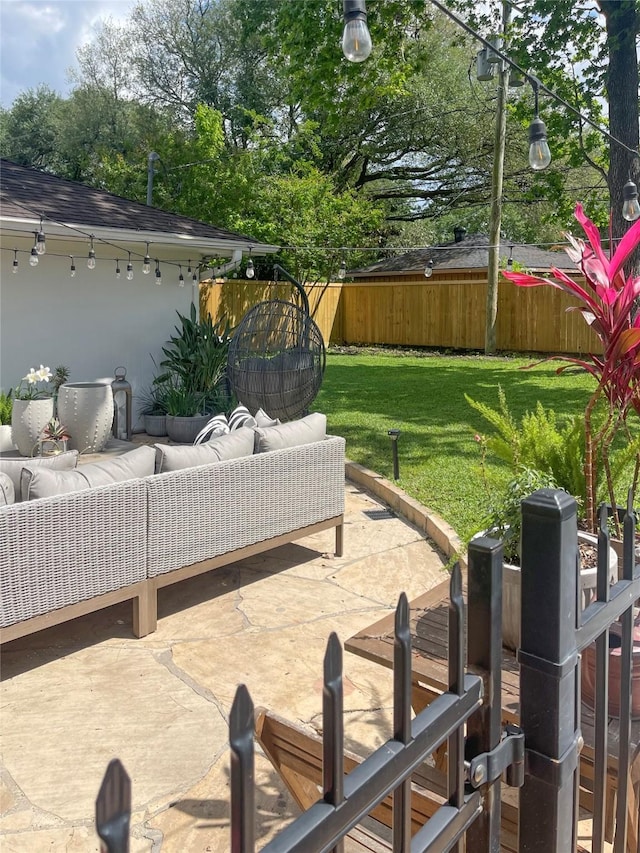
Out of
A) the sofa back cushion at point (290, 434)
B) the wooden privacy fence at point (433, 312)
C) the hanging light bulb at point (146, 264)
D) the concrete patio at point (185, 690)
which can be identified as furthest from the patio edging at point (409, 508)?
the wooden privacy fence at point (433, 312)

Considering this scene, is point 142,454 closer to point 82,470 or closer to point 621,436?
point 82,470

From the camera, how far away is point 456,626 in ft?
2.94

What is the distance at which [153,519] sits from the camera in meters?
3.70

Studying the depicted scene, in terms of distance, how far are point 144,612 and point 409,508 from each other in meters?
2.51

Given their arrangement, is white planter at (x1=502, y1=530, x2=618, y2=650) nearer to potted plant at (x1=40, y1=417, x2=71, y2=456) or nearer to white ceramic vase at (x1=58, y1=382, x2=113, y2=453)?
potted plant at (x1=40, y1=417, x2=71, y2=456)

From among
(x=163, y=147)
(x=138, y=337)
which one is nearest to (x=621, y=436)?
(x=138, y=337)

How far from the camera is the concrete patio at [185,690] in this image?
2.31 metres

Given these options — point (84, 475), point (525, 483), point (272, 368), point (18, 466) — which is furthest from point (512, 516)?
point (272, 368)

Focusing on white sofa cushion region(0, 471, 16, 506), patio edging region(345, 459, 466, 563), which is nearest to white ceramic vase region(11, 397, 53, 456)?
patio edging region(345, 459, 466, 563)

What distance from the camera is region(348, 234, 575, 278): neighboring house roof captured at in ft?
62.5

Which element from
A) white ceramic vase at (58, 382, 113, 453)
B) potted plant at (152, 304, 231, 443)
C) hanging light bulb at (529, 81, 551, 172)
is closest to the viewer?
hanging light bulb at (529, 81, 551, 172)

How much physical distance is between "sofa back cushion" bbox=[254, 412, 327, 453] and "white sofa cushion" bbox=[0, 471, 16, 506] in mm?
1584

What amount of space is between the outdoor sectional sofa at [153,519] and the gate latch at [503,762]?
268cm

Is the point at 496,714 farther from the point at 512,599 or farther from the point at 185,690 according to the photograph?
the point at 185,690
